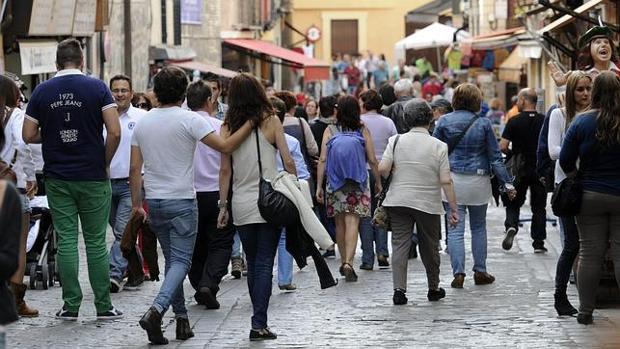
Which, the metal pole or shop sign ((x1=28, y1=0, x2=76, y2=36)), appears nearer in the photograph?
shop sign ((x1=28, y1=0, x2=76, y2=36))

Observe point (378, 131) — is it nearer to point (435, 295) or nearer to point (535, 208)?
point (535, 208)

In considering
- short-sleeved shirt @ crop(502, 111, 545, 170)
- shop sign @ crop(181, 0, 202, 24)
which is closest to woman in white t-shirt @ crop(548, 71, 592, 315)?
short-sleeved shirt @ crop(502, 111, 545, 170)

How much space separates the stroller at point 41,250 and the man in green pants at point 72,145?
1.97 m

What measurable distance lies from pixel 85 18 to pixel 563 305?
13.2 meters

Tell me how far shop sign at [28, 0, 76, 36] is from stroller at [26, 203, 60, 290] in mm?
7480

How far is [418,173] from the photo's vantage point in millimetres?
13188

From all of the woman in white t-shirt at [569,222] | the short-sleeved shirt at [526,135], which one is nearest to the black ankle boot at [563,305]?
the woman in white t-shirt at [569,222]

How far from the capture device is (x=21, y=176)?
39.9ft

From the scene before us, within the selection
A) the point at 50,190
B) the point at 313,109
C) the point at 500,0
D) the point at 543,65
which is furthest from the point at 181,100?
the point at 500,0

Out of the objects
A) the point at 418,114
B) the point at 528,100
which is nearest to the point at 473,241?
the point at 418,114

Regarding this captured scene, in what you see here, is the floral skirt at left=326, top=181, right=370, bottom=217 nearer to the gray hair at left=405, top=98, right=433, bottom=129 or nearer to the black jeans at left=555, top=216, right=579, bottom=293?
the gray hair at left=405, top=98, right=433, bottom=129

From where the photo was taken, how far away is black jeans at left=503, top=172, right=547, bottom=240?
17.8 meters

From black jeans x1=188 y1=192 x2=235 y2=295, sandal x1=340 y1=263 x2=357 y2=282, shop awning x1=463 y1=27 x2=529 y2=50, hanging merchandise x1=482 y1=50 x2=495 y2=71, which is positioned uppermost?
shop awning x1=463 y1=27 x2=529 y2=50

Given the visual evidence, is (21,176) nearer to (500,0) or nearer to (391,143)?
(391,143)
